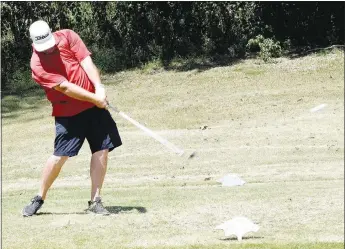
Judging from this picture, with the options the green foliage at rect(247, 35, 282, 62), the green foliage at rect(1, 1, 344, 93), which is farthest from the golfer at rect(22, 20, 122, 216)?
the green foliage at rect(1, 1, 344, 93)

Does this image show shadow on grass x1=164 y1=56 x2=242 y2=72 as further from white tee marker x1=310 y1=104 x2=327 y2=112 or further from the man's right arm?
the man's right arm

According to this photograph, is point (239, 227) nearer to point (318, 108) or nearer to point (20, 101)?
point (318, 108)

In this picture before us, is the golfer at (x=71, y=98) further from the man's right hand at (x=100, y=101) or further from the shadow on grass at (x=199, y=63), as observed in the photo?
the shadow on grass at (x=199, y=63)

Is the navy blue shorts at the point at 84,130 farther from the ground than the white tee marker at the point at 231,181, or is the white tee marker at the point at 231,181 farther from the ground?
the navy blue shorts at the point at 84,130

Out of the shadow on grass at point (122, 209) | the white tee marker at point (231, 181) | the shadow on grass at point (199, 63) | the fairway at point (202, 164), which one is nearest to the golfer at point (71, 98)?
the shadow on grass at point (122, 209)

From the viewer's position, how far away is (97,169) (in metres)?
6.67

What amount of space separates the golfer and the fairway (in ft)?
1.29

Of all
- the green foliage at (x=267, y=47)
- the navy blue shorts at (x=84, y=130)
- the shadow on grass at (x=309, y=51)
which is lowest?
the shadow on grass at (x=309, y=51)

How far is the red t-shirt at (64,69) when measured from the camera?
21.1 ft

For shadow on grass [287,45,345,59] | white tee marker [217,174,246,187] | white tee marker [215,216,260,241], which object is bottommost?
shadow on grass [287,45,345,59]

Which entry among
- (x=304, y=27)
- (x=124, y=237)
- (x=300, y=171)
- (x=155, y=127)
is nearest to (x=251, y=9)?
(x=304, y=27)

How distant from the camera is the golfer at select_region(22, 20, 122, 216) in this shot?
6.34 metres

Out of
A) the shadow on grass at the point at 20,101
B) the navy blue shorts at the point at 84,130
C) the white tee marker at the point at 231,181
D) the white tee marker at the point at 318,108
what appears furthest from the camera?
the shadow on grass at the point at 20,101

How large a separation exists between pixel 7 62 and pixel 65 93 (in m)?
15.5
